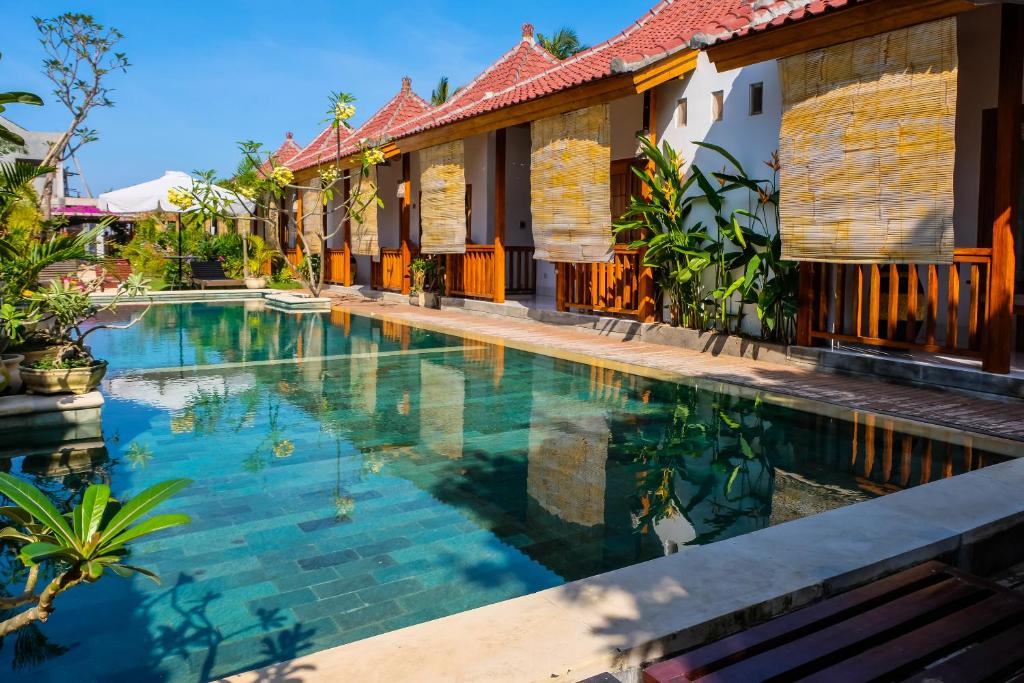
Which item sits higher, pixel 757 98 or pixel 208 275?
pixel 757 98

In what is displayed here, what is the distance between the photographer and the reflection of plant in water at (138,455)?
5.47 m

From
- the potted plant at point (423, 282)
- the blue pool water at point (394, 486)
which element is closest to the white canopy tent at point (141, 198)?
the potted plant at point (423, 282)

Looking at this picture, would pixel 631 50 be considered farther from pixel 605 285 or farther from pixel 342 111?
pixel 342 111

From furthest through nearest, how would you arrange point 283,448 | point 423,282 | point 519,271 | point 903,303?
point 423,282 → point 519,271 → point 903,303 → point 283,448

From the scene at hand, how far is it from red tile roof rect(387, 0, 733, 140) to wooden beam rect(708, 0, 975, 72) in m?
0.79

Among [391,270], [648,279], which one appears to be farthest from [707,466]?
[391,270]

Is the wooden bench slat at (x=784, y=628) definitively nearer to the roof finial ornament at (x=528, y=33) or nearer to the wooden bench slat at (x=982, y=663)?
the wooden bench slat at (x=982, y=663)

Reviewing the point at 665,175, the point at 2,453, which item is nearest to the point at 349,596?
the point at 2,453

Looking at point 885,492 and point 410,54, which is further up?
point 410,54

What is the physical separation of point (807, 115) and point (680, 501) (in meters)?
5.63

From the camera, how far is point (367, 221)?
2012cm

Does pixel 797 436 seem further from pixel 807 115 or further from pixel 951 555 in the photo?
pixel 807 115

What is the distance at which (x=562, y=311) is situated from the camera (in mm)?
13484

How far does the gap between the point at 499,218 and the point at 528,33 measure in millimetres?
6164
